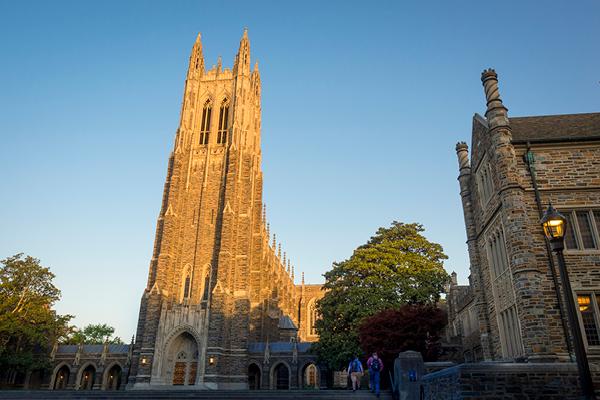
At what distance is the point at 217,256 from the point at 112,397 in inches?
905

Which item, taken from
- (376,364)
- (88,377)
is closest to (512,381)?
(376,364)

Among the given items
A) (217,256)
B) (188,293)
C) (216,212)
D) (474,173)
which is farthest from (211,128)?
(474,173)

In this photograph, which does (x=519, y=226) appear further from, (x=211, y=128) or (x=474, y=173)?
(x=211, y=128)

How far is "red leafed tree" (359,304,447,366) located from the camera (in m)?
23.1

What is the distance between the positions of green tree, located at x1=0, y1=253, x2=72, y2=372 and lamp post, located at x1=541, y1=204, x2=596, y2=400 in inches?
1693

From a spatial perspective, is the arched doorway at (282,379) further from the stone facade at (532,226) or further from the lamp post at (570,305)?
the lamp post at (570,305)

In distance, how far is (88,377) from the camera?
45.8 meters

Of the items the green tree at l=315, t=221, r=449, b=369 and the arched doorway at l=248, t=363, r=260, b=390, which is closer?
the green tree at l=315, t=221, r=449, b=369

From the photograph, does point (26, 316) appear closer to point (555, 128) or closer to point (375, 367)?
point (375, 367)

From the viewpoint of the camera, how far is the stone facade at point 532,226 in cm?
1375

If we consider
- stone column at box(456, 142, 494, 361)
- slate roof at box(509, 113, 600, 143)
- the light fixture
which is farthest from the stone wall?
slate roof at box(509, 113, 600, 143)

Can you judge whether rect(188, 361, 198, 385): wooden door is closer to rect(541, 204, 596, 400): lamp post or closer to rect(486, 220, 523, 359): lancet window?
rect(486, 220, 523, 359): lancet window

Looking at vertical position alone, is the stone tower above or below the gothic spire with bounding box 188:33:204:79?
below

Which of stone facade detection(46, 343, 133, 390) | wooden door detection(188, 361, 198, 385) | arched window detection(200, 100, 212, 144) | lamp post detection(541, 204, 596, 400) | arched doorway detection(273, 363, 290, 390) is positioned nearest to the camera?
lamp post detection(541, 204, 596, 400)
